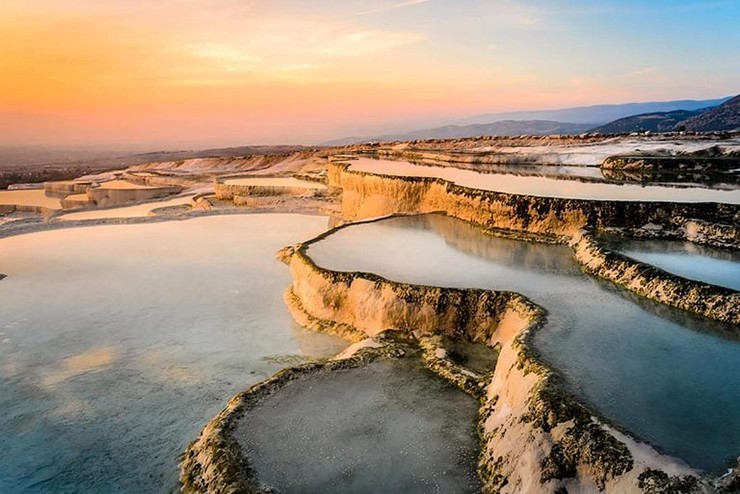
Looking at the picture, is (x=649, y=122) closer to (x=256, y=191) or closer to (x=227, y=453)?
(x=256, y=191)

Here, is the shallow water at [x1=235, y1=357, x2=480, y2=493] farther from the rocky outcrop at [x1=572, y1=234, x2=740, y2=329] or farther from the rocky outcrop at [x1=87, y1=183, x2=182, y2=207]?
the rocky outcrop at [x1=87, y1=183, x2=182, y2=207]

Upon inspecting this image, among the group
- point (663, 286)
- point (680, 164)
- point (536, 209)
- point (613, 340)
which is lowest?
point (613, 340)

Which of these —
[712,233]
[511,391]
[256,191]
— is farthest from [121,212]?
[511,391]

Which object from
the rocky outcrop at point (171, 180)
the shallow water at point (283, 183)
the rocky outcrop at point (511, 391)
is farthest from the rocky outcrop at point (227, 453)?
the rocky outcrop at point (171, 180)

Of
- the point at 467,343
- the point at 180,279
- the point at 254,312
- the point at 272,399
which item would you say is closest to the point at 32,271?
the point at 180,279

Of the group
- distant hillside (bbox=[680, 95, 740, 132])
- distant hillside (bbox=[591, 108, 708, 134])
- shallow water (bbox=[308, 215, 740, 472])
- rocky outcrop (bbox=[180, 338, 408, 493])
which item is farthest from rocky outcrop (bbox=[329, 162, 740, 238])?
distant hillside (bbox=[591, 108, 708, 134])
